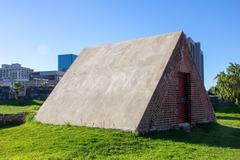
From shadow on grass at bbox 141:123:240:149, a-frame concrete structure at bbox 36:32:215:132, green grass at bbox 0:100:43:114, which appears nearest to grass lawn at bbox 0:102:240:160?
shadow on grass at bbox 141:123:240:149

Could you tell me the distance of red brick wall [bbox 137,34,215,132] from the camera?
12.9 meters

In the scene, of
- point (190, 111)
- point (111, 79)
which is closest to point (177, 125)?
point (190, 111)

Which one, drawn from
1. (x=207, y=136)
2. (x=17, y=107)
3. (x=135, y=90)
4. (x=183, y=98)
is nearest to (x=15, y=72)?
(x=17, y=107)

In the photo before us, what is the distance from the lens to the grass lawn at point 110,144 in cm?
988

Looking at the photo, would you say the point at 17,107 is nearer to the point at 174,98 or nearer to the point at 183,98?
the point at 183,98

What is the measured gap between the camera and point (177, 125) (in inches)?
550

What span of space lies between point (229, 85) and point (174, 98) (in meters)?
17.1

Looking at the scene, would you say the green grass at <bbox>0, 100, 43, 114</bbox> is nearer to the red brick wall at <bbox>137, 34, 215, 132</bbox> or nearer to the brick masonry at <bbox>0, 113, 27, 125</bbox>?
the brick masonry at <bbox>0, 113, 27, 125</bbox>

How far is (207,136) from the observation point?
535 inches

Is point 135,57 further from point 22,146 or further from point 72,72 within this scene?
point 22,146

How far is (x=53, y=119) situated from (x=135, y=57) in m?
4.30

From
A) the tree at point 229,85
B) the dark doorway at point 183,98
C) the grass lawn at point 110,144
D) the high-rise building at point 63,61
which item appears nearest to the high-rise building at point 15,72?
the high-rise building at point 63,61

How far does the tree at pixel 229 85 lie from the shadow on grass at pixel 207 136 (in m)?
14.7

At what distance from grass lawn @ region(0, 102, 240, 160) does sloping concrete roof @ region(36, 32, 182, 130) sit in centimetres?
73
